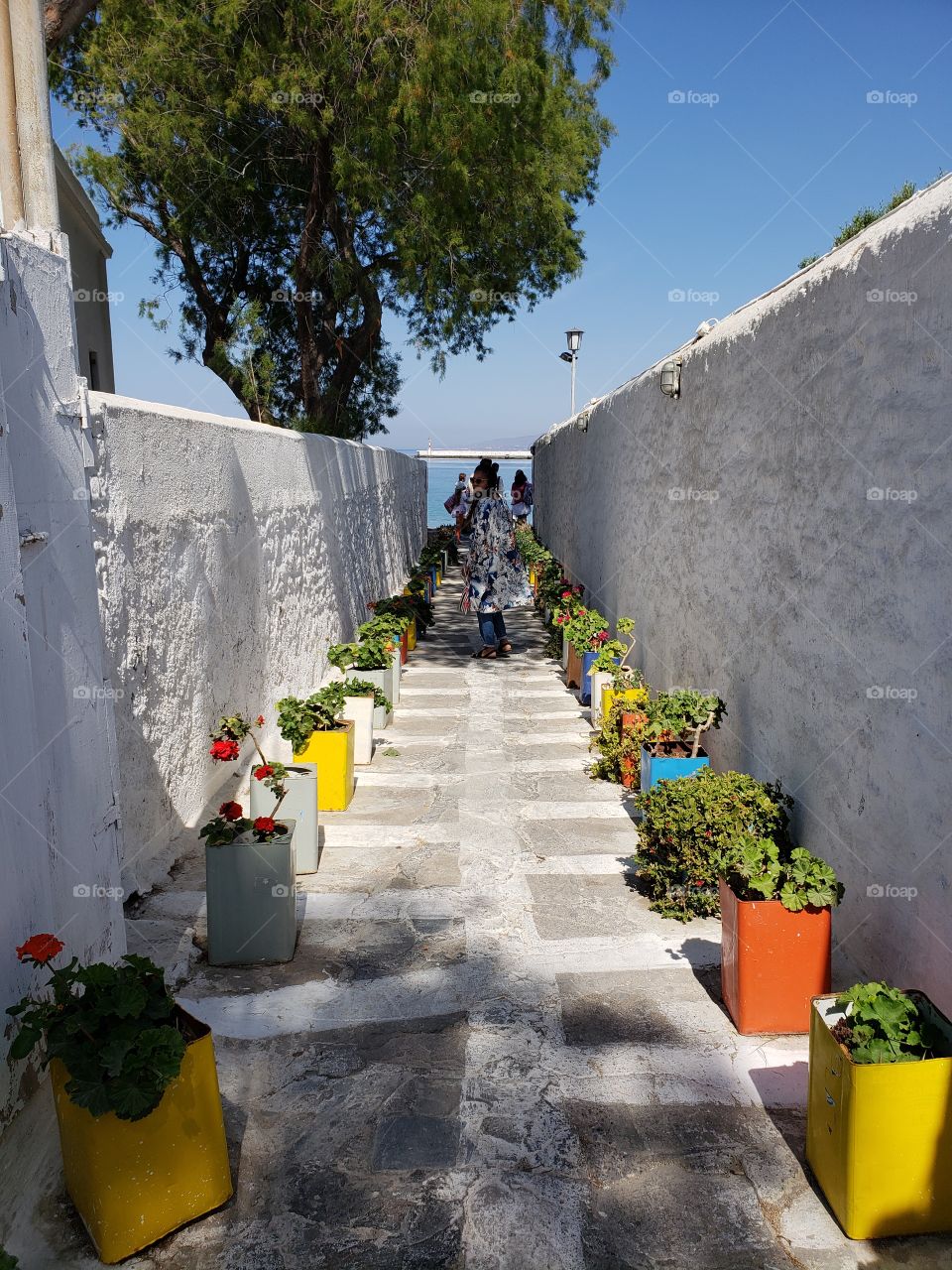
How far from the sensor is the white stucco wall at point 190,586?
4160 mm

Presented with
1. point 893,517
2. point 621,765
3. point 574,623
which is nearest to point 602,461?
point 574,623

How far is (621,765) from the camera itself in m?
6.17

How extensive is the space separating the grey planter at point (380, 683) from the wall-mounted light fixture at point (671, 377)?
3039 mm

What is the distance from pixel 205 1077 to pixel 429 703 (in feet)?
20.3

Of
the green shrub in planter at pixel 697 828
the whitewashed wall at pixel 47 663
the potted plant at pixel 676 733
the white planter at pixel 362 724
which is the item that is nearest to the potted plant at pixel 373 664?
the white planter at pixel 362 724

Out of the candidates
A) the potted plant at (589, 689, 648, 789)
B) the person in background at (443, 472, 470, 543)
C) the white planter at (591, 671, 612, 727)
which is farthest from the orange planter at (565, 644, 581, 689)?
the person in background at (443, 472, 470, 543)

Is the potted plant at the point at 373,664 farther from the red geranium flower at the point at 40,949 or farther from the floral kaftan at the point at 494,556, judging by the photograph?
the red geranium flower at the point at 40,949

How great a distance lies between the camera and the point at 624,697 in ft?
22.0

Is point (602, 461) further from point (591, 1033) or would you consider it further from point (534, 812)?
point (591, 1033)

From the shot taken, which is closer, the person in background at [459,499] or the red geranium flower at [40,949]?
the red geranium flower at [40,949]

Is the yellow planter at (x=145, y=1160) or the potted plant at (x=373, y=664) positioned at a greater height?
the potted plant at (x=373, y=664)

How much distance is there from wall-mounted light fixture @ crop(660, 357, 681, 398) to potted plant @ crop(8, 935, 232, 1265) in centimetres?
522

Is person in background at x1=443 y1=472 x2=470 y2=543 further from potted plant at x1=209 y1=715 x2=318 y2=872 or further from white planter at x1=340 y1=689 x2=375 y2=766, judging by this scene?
potted plant at x1=209 y1=715 x2=318 y2=872

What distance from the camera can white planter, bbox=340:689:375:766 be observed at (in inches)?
263
